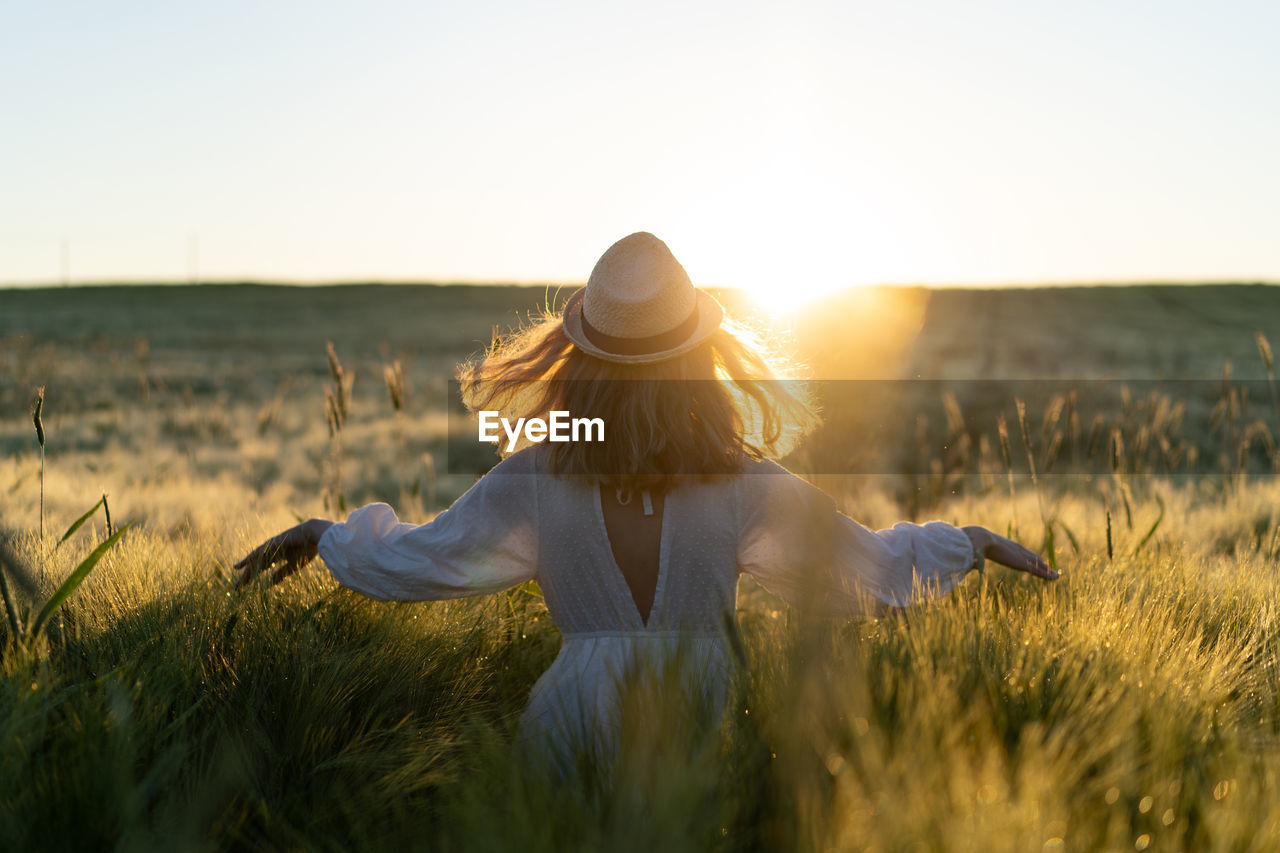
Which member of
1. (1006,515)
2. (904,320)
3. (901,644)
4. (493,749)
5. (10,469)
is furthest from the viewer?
(904,320)

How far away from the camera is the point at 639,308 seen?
2.15 metres

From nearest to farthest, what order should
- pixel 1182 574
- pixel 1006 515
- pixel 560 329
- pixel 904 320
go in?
pixel 560 329 → pixel 1182 574 → pixel 1006 515 → pixel 904 320

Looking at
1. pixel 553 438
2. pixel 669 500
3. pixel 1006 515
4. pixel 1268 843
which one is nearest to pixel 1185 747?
pixel 1268 843

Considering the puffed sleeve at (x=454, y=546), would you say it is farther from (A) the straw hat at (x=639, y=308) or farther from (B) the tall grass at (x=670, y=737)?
(A) the straw hat at (x=639, y=308)

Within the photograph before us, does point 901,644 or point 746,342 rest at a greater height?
point 746,342

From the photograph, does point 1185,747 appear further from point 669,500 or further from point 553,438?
point 553,438

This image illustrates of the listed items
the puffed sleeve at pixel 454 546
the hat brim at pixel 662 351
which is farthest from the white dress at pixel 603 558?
the hat brim at pixel 662 351

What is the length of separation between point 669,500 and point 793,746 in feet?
3.09

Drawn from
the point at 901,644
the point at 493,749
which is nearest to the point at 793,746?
the point at 493,749

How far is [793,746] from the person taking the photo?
137 cm

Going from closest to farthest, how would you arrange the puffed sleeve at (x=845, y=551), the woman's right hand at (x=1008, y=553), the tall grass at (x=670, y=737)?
1. the tall grass at (x=670, y=737)
2. the puffed sleeve at (x=845, y=551)
3. the woman's right hand at (x=1008, y=553)

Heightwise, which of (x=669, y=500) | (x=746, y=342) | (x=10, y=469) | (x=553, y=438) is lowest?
(x=10, y=469)

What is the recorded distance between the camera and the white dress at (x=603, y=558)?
7.34 ft

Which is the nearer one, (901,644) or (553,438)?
(901,644)
